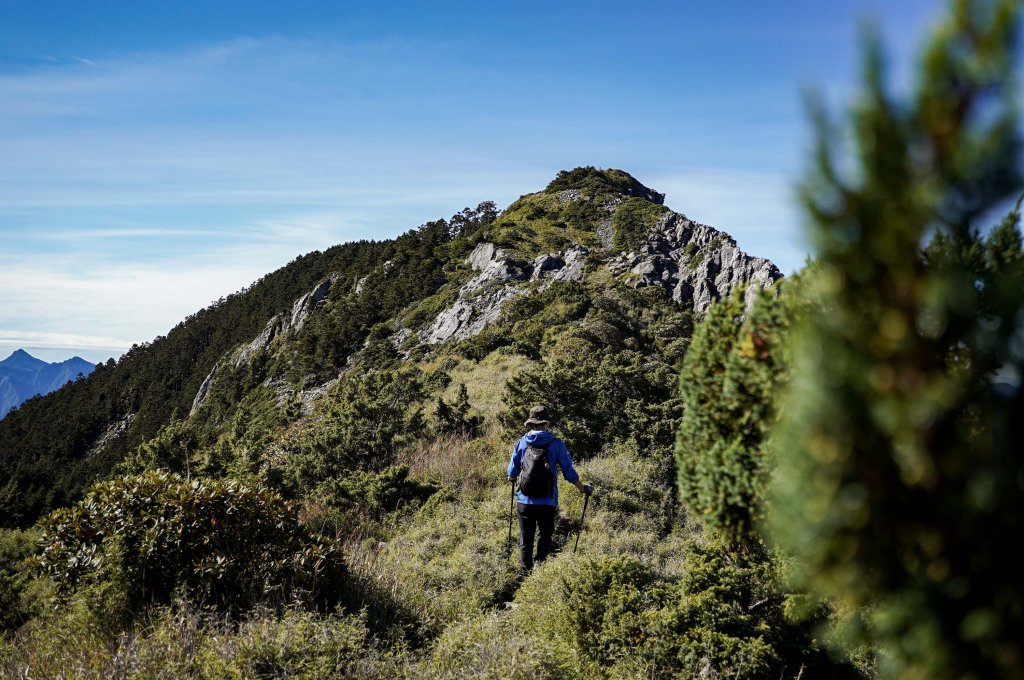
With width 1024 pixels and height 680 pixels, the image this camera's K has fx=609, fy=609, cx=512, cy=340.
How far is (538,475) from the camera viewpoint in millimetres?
6020

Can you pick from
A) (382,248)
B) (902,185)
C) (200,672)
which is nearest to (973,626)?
(902,185)

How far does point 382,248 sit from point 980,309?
59408 millimetres

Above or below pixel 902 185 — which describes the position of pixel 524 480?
below

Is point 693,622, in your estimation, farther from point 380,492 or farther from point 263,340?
point 263,340

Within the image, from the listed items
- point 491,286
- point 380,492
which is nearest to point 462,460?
point 380,492

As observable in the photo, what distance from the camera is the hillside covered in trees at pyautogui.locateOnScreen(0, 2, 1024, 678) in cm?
134

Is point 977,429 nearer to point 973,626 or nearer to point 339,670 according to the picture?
point 973,626

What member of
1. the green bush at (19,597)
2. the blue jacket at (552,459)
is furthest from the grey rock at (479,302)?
the blue jacket at (552,459)

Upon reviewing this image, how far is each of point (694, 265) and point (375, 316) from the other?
21.9 metres

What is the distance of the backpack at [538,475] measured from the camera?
237 inches

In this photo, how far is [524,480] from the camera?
19.9ft

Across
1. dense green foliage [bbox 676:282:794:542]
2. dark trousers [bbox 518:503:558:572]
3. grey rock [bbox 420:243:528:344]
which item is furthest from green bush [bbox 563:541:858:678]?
grey rock [bbox 420:243:528:344]

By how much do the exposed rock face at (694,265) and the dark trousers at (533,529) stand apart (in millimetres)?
26650

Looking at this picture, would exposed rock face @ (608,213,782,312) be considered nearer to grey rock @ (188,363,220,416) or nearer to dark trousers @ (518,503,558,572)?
dark trousers @ (518,503,558,572)
